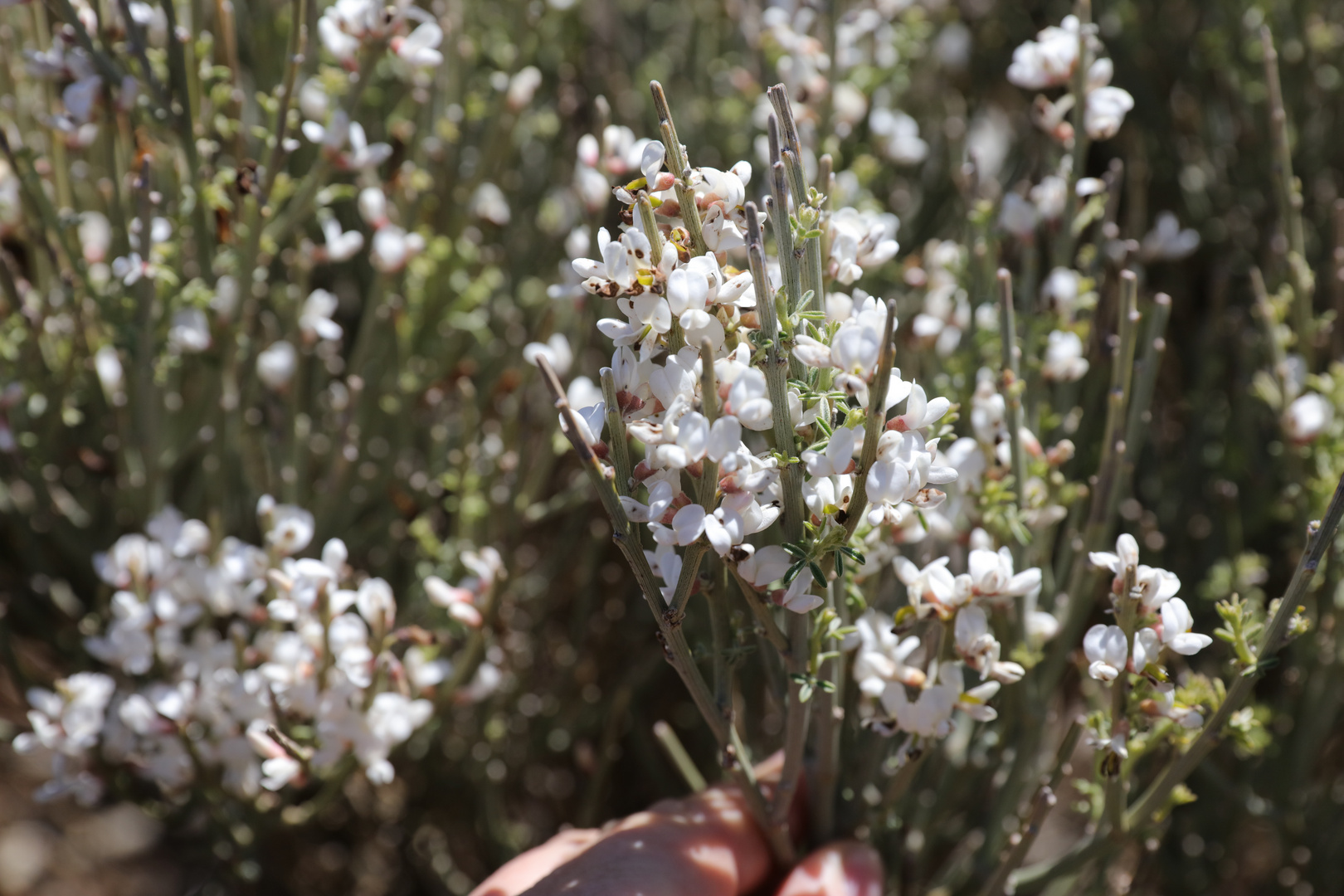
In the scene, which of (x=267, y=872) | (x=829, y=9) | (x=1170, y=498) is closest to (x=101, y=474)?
(x=267, y=872)

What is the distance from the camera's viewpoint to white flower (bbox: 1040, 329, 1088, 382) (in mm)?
910

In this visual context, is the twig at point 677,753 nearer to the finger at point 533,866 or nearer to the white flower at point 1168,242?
the finger at point 533,866

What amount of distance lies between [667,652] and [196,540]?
568mm

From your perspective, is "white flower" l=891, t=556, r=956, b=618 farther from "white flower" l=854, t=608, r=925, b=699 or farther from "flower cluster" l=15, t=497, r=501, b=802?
"flower cluster" l=15, t=497, r=501, b=802

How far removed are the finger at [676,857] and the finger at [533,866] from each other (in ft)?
0.18

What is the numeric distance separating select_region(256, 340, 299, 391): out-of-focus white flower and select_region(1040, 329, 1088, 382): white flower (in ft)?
2.52

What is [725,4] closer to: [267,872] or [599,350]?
[599,350]

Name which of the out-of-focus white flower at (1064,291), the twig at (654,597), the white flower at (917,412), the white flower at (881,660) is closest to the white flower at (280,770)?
the twig at (654,597)

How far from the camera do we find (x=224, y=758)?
1.00m

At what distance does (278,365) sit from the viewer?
1091mm

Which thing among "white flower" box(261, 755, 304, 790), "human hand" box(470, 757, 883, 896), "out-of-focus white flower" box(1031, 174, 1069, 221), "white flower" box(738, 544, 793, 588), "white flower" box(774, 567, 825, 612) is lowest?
"human hand" box(470, 757, 883, 896)

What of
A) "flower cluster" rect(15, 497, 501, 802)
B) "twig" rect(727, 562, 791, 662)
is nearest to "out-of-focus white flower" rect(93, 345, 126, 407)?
"flower cluster" rect(15, 497, 501, 802)

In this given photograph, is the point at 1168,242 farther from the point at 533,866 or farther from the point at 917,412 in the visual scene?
the point at 533,866

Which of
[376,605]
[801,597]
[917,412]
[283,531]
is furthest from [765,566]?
[283,531]
